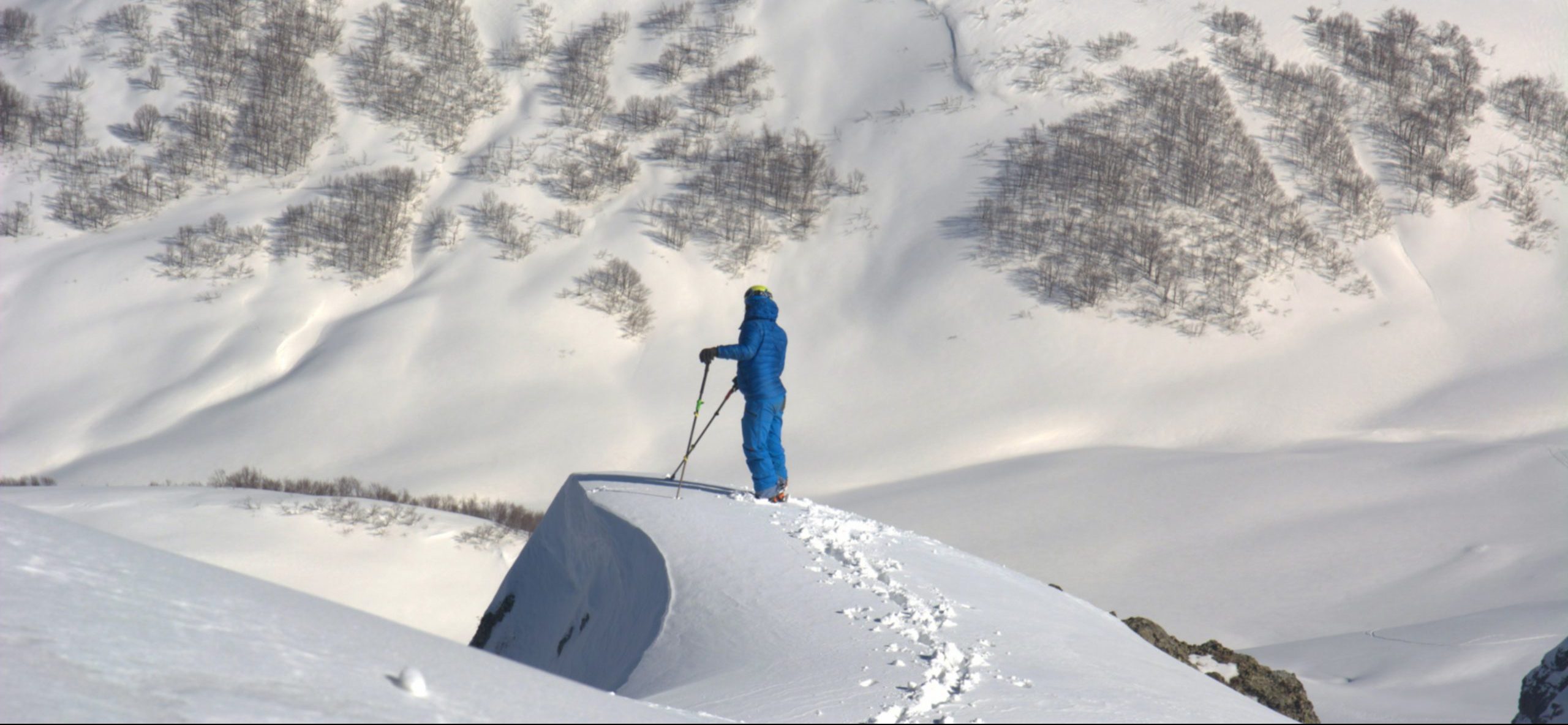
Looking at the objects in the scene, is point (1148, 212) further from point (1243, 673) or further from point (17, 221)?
point (17, 221)

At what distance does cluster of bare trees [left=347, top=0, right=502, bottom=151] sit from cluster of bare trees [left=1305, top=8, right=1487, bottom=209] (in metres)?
18.9

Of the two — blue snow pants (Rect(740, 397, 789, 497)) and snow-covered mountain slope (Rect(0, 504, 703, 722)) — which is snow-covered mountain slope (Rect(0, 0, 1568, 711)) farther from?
snow-covered mountain slope (Rect(0, 504, 703, 722))

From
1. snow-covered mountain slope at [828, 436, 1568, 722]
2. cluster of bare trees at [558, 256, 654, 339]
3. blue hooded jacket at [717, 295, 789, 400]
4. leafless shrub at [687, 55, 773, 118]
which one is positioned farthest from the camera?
leafless shrub at [687, 55, 773, 118]

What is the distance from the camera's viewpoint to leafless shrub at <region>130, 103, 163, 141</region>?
2473 cm

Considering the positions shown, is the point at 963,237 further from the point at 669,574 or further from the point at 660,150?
the point at 669,574

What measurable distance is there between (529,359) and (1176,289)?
40.0ft

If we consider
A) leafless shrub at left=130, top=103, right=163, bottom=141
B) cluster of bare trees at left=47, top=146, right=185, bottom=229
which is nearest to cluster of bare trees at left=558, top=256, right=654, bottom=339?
cluster of bare trees at left=47, top=146, right=185, bottom=229

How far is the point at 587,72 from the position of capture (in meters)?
25.7

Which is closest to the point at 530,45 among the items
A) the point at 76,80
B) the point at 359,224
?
the point at 359,224

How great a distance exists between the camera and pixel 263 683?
10.1 feet

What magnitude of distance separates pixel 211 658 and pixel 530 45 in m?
24.9

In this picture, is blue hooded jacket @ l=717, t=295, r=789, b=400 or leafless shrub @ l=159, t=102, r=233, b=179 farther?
leafless shrub @ l=159, t=102, r=233, b=179

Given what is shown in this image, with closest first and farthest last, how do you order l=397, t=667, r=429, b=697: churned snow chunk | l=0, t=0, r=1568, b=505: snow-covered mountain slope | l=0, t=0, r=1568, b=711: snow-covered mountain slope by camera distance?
l=397, t=667, r=429, b=697: churned snow chunk
l=0, t=0, r=1568, b=711: snow-covered mountain slope
l=0, t=0, r=1568, b=505: snow-covered mountain slope

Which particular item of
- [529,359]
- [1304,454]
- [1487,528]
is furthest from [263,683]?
[529,359]
